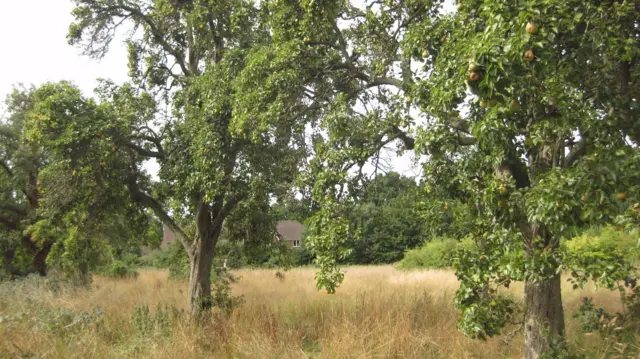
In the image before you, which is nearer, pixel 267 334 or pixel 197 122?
pixel 267 334

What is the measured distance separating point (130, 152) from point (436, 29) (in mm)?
7564

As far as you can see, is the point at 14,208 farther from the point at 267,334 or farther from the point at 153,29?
the point at 267,334

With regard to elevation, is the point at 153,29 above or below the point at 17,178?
above

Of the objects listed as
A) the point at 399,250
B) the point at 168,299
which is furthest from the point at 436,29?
the point at 399,250

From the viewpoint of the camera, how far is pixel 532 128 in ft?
14.6

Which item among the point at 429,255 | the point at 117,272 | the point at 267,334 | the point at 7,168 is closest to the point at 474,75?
the point at 267,334

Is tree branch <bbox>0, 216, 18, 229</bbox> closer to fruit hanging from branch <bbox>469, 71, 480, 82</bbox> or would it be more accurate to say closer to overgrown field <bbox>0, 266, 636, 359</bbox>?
overgrown field <bbox>0, 266, 636, 359</bbox>

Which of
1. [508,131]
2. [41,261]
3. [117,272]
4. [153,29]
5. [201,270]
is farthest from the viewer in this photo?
[117,272]

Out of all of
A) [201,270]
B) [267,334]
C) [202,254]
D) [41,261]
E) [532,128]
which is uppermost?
[532,128]

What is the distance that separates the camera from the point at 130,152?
10156 mm

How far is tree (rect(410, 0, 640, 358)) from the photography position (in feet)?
10.9

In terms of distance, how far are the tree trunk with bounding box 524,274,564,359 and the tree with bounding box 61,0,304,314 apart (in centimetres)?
439

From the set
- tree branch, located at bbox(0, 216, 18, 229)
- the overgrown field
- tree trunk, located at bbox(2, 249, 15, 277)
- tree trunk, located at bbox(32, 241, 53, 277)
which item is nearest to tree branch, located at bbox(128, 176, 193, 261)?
the overgrown field

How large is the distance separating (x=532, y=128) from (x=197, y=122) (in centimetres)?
606
